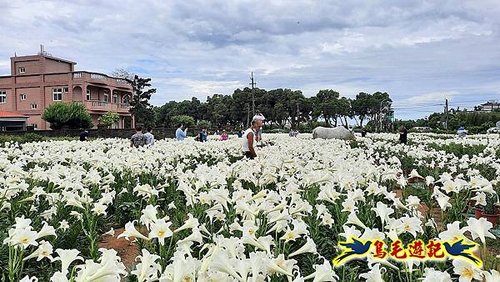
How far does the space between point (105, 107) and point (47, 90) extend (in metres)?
6.22

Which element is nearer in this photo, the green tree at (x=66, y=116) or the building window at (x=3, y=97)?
the green tree at (x=66, y=116)

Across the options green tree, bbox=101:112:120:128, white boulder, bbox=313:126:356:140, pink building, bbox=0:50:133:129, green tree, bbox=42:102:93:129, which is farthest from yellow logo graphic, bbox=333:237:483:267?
pink building, bbox=0:50:133:129

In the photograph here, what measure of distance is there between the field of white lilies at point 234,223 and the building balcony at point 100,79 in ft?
142

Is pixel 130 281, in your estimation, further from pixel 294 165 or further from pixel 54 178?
pixel 294 165

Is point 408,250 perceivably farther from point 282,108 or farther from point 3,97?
point 282,108

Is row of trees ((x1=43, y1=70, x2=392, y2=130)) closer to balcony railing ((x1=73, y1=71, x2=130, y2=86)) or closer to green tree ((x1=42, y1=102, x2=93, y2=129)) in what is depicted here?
balcony railing ((x1=73, y1=71, x2=130, y2=86))

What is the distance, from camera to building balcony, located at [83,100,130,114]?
48969 millimetres

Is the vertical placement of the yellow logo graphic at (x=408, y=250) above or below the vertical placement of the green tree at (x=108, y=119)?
below

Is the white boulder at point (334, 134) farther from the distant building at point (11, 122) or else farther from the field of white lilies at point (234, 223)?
the distant building at point (11, 122)

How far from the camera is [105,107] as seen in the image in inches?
2012

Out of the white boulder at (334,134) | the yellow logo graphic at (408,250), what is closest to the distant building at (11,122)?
the white boulder at (334,134)

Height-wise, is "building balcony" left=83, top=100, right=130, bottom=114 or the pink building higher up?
the pink building

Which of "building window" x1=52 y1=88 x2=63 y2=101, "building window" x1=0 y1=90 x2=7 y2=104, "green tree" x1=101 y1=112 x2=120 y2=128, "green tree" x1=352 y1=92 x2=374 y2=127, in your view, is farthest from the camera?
"green tree" x1=352 y1=92 x2=374 y2=127

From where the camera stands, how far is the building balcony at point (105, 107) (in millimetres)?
48969
